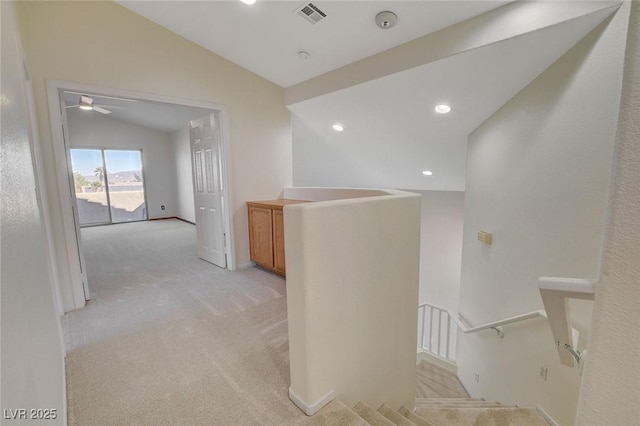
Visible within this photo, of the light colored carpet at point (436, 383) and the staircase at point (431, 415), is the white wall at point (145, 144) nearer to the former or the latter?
the light colored carpet at point (436, 383)

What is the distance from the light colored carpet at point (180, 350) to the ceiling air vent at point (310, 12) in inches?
106

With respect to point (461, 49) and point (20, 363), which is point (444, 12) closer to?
point (461, 49)

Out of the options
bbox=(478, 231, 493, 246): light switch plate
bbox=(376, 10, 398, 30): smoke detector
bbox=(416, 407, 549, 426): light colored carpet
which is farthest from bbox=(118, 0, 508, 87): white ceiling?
bbox=(416, 407, 549, 426): light colored carpet

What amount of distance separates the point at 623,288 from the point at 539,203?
7.78 ft

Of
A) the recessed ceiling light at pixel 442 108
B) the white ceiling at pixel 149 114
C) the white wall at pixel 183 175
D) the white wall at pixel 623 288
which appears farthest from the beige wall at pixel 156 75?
the white wall at pixel 183 175

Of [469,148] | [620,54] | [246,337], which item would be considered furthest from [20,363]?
[469,148]

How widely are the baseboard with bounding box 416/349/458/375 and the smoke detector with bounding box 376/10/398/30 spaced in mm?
4767

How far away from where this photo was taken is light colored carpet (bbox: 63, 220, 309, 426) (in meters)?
1.52

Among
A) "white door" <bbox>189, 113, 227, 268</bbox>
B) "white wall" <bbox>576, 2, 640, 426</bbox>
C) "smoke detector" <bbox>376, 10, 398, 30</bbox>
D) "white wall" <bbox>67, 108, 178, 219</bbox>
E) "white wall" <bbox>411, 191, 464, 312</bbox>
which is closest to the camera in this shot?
"white wall" <bbox>576, 2, 640, 426</bbox>

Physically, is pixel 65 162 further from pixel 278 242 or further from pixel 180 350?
pixel 278 242

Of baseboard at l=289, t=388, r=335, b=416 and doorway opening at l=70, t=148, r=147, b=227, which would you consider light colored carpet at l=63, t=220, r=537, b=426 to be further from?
doorway opening at l=70, t=148, r=147, b=227

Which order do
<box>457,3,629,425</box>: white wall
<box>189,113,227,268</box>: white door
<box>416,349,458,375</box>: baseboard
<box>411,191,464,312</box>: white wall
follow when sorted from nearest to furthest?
1. <box>457,3,629,425</box>: white wall
2. <box>189,113,227,268</box>: white door
3. <box>416,349,458,375</box>: baseboard
4. <box>411,191,464,312</box>: white wall

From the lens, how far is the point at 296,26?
266 centimetres

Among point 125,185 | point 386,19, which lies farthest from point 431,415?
point 125,185
